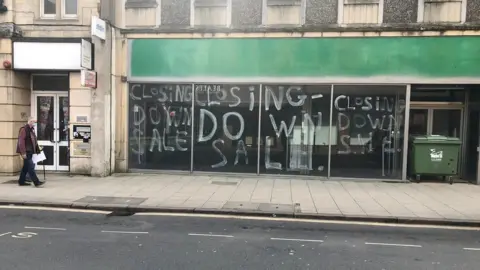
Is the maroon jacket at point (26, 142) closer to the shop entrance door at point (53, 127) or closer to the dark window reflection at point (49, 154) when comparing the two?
the shop entrance door at point (53, 127)

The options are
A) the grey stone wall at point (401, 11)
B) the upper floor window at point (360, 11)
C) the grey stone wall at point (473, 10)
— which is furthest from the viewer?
the upper floor window at point (360, 11)

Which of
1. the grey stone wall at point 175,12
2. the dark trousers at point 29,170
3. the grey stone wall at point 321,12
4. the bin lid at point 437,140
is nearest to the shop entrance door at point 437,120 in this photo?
the bin lid at point 437,140

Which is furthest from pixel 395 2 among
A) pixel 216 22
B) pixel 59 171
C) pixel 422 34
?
pixel 59 171

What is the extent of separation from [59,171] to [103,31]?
432 centimetres

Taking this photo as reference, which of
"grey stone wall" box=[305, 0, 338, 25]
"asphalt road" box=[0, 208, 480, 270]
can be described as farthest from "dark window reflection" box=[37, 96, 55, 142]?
"grey stone wall" box=[305, 0, 338, 25]

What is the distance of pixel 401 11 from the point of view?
11.1 metres

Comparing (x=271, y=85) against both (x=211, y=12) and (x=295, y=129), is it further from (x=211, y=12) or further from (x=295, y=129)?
(x=211, y=12)

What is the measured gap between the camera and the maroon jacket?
9.92 meters

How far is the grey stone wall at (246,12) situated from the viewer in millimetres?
11617

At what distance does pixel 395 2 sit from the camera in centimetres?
1116

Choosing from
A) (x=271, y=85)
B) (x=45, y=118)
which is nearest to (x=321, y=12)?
(x=271, y=85)

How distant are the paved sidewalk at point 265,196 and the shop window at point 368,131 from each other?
0.70 m

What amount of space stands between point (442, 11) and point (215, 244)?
909 cm

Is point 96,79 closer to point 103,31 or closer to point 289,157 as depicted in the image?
point 103,31
